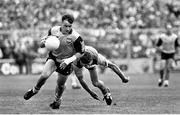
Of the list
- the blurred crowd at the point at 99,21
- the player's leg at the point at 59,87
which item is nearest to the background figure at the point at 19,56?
the blurred crowd at the point at 99,21

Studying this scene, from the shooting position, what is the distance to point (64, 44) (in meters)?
12.9

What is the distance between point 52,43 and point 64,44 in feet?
2.03

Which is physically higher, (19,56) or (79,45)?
(79,45)

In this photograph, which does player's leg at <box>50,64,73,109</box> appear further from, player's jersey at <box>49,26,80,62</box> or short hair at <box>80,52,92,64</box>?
short hair at <box>80,52,92,64</box>

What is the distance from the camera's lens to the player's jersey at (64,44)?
1288cm

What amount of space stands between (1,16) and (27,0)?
189 centimetres

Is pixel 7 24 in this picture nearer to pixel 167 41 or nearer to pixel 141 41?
pixel 141 41

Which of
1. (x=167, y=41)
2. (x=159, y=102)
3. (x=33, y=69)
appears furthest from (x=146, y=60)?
(x=159, y=102)

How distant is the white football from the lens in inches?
485

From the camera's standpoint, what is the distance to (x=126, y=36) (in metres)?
37.1

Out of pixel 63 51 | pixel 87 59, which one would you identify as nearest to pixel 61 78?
pixel 63 51

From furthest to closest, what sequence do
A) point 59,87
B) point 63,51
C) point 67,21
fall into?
1. point 59,87
2. point 63,51
3. point 67,21

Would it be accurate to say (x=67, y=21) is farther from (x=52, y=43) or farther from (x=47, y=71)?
(x=47, y=71)

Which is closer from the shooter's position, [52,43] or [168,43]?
[52,43]
